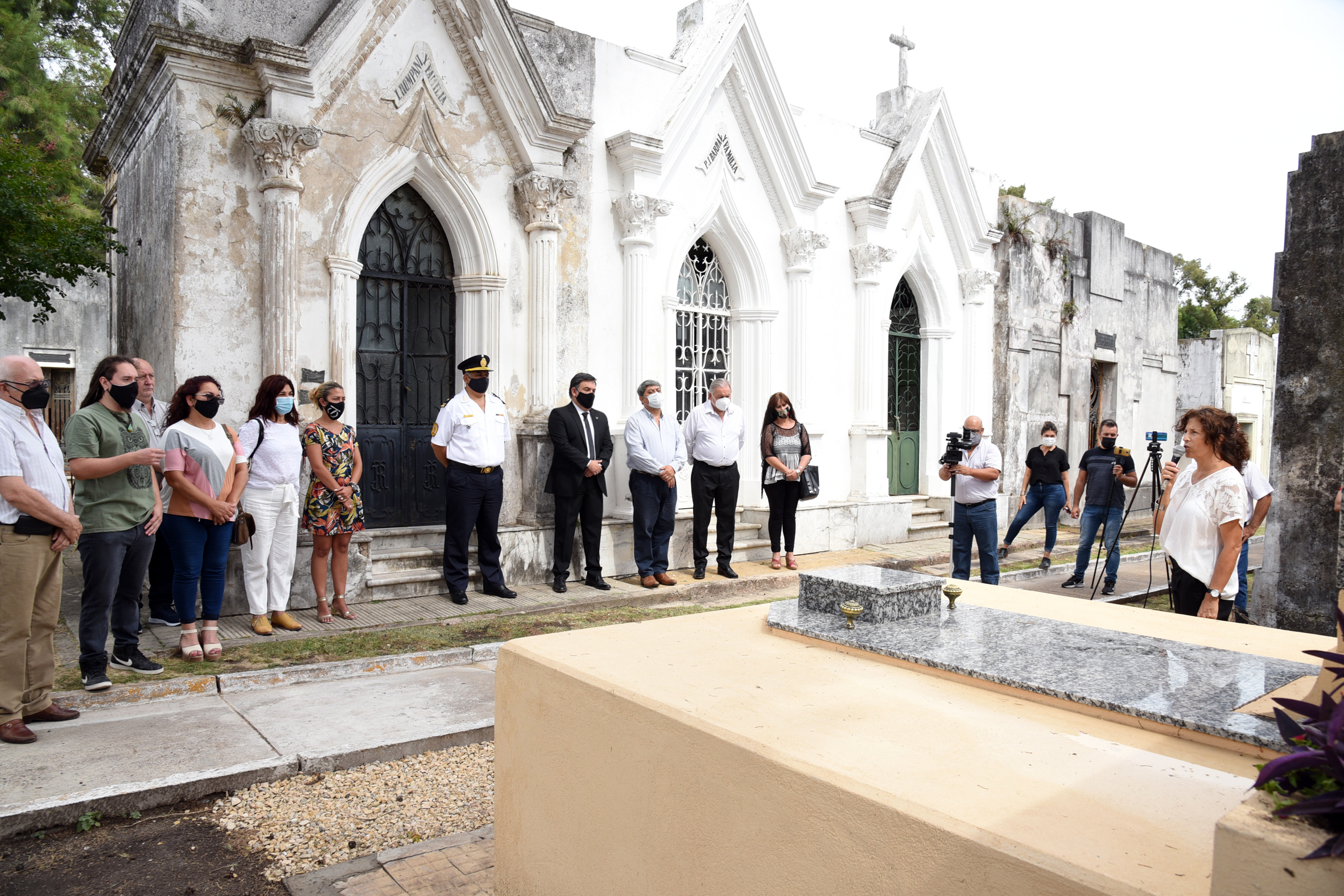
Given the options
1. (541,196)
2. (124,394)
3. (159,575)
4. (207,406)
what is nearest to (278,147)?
(541,196)

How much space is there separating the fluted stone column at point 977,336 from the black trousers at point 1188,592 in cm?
947

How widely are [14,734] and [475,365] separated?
446 centimetres

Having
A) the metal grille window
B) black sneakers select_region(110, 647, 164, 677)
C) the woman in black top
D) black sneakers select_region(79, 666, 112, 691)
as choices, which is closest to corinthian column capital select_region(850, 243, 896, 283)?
the metal grille window

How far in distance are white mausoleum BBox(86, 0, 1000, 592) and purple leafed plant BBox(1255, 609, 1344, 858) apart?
7.65 m

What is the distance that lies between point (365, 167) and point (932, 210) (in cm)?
866

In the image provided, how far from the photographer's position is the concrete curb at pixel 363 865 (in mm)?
3348

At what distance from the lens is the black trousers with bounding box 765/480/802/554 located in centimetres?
994

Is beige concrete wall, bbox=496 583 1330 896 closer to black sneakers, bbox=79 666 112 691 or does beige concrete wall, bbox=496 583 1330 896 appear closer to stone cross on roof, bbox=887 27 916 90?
black sneakers, bbox=79 666 112 691

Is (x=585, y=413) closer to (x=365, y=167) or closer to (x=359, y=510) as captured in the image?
(x=359, y=510)

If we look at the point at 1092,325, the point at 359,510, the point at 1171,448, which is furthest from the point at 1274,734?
the point at 1171,448

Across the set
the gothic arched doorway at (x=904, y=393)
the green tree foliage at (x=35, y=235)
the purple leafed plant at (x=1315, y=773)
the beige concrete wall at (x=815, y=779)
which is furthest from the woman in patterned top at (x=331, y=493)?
the gothic arched doorway at (x=904, y=393)

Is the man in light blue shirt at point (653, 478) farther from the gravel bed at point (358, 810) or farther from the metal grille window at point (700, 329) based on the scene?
the gravel bed at point (358, 810)

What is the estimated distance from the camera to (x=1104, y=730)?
8.07ft

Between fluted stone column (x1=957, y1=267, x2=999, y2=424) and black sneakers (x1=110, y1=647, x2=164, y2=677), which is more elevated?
fluted stone column (x1=957, y1=267, x2=999, y2=424)
